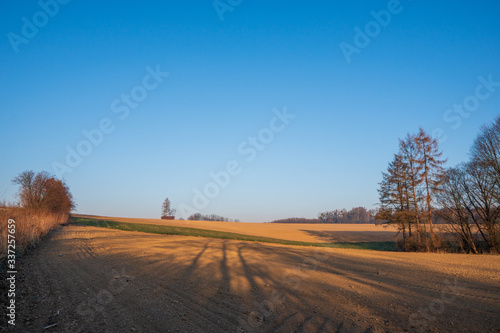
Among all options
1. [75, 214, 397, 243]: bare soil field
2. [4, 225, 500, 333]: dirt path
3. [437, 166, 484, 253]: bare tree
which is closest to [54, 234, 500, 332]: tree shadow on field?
[4, 225, 500, 333]: dirt path

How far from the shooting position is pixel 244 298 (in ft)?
22.4

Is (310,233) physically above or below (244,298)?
below

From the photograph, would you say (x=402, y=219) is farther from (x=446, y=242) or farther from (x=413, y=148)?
(x=413, y=148)

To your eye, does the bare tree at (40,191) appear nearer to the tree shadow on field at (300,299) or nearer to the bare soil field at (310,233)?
Answer: the bare soil field at (310,233)

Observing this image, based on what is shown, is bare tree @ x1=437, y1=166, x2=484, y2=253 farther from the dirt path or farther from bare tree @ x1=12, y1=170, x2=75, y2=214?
bare tree @ x1=12, y1=170, x2=75, y2=214

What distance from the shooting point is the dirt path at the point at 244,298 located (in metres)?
5.07

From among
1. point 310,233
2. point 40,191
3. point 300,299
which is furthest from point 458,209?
point 40,191

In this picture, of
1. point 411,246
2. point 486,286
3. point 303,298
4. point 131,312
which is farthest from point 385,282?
point 411,246

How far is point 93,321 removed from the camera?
16.1ft

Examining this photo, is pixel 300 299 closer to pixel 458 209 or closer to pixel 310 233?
pixel 458 209

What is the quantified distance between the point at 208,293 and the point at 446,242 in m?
29.3

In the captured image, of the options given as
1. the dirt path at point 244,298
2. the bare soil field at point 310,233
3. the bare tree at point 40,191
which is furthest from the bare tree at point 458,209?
the bare tree at point 40,191

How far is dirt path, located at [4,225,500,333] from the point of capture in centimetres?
507

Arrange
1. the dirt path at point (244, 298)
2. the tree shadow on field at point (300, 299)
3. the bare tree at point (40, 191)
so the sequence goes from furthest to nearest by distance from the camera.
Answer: the bare tree at point (40, 191)
the tree shadow on field at point (300, 299)
the dirt path at point (244, 298)
